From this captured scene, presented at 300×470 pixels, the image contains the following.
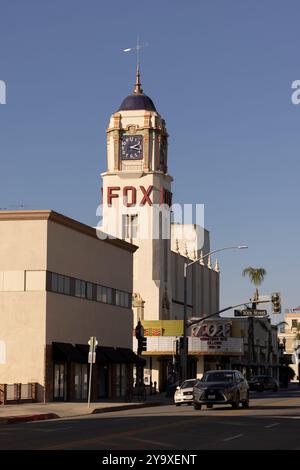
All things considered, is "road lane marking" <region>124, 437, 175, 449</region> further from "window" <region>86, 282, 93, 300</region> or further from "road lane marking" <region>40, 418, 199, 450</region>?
"window" <region>86, 282, 93, 300</region>

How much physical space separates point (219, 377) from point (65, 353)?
13.3 m

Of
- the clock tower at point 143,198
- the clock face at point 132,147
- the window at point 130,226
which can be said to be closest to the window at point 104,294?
the clock tower at point 143,198

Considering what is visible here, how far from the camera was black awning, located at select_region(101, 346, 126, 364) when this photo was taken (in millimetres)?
58531

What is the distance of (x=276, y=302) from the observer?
185 ft

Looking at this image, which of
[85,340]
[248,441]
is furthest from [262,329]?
[248,441]

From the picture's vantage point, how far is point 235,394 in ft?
129

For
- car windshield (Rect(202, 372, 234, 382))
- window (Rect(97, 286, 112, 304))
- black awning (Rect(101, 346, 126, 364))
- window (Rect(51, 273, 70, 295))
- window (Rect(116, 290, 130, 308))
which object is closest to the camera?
car windshield (Rect(202, 372, 234, 382))

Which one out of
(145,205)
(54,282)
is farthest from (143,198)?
(54,282)

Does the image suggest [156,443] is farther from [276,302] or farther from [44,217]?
[276,302]

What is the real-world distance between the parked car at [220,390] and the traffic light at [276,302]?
53.2 ft

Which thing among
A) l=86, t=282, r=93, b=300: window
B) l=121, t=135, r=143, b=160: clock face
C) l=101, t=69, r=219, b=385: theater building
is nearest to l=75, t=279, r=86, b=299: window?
l=86, t=282, r=93, b=300: window

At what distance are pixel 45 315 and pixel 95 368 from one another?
8.19 m

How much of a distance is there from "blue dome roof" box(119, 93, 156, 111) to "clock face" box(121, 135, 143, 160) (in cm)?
370
